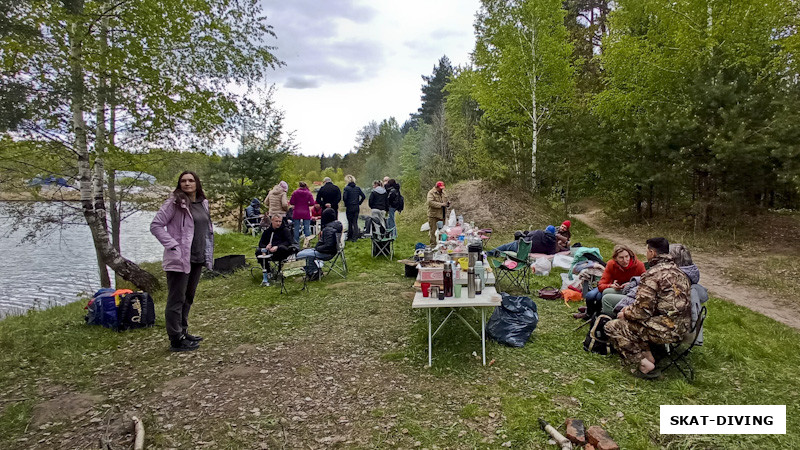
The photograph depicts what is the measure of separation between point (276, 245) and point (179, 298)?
8.75 ft

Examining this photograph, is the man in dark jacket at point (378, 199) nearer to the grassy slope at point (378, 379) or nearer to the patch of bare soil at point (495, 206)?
the patch of bare soil at point (495, 206)

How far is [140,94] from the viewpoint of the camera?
615cm

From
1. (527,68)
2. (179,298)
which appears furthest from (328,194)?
(527,68)

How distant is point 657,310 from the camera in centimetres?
347

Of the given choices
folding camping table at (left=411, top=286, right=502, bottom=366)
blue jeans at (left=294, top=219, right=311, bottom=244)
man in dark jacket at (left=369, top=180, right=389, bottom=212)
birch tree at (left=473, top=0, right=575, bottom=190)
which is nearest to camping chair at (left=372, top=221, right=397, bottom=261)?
man in dark jacket at (left=369, top=180, right=389, bottom=212)

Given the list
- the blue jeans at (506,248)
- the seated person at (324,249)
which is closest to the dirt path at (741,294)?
the blue jeans at (506,248)

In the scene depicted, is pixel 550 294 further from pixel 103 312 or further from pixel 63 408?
pixel 103 312

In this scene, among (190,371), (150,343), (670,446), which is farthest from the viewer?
(150,343)

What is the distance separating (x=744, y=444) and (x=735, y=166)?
9105 millimetres

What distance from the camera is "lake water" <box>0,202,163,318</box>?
7.14m

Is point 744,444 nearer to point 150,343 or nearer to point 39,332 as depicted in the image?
point 150,343

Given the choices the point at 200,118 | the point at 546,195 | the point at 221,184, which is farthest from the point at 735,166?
the point at 221,184

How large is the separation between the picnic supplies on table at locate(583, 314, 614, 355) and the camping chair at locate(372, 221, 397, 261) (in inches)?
200

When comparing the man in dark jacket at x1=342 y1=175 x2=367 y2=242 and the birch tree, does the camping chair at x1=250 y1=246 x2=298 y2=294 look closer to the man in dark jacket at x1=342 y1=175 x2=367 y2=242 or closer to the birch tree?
the man in dark jacket at x1=342 y1=175 x2=367 y2=242
